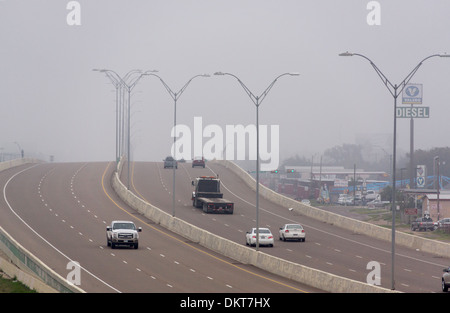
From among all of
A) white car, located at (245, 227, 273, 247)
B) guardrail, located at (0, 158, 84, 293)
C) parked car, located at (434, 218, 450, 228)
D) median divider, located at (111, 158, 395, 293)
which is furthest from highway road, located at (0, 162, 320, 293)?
parked car, located at (434, 218, 450, 228)

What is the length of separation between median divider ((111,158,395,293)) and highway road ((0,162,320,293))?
0.69 meters

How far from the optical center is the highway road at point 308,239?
46219 millimetres

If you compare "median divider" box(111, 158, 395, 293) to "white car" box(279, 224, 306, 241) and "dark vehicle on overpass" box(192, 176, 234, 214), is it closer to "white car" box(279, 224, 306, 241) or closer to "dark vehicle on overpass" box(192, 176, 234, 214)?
"dark vehicle on overpass" box(192, 176, 234, 214)

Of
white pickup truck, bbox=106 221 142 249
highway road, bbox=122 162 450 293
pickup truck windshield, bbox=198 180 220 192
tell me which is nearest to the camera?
highway road, bbox=122 162 450 293

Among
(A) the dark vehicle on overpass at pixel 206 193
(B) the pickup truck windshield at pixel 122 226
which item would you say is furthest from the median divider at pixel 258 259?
(A) the dark vehicle on overpass at pixel 206 193

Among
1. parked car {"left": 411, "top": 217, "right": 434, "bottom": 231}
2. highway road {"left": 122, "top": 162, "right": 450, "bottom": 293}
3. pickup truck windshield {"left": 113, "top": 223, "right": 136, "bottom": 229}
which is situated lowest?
parked car {"left": 411, "top": 217, "right": 434, "bottom": 231}

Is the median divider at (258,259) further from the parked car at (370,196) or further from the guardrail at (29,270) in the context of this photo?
the parked car at (370,196)

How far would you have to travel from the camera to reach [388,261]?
2028 inches

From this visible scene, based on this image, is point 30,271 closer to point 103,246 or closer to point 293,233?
point 103,246

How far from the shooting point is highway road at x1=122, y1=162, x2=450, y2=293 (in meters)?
46.2

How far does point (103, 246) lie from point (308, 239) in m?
16.3
